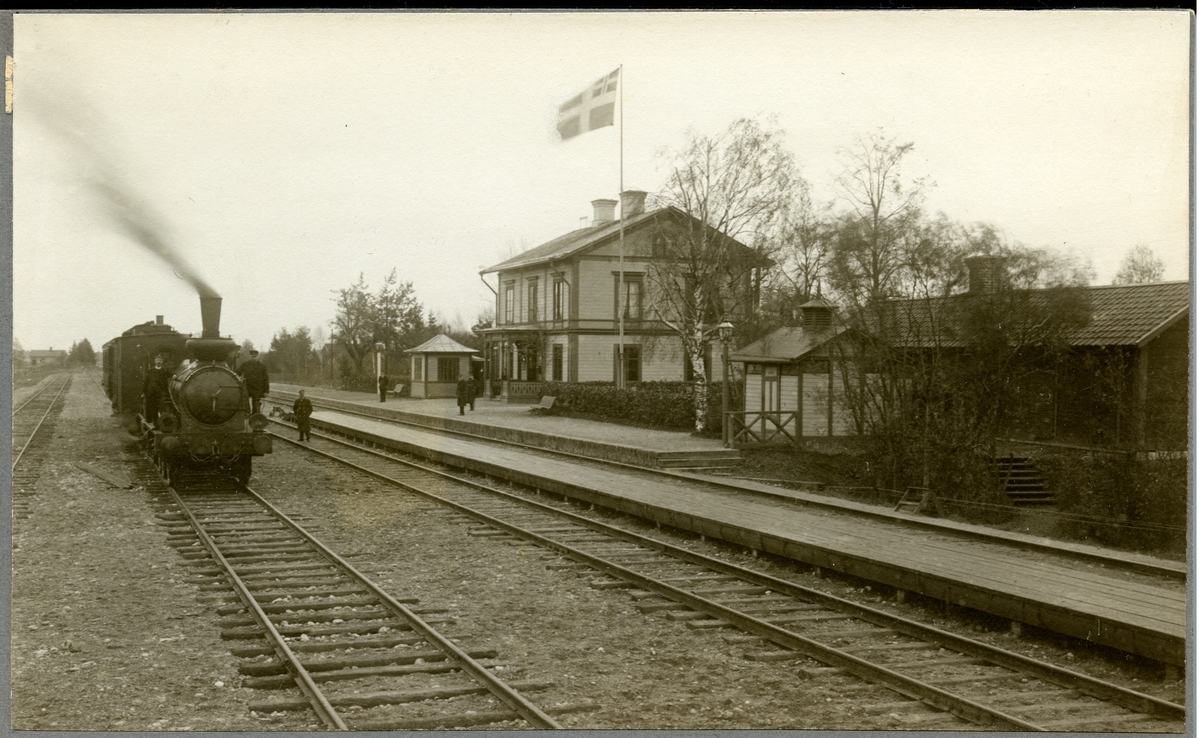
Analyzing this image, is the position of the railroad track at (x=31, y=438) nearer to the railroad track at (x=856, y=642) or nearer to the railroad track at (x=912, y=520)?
the railroad track at (x=856, y=642)

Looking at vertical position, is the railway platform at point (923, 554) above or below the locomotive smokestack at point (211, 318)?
below

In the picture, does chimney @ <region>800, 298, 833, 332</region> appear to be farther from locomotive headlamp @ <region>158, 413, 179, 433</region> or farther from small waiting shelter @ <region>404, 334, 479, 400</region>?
small waiting shelter @ <region>404, 334, 479, 400</region>

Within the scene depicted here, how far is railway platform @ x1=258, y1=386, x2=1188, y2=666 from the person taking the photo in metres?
5.83

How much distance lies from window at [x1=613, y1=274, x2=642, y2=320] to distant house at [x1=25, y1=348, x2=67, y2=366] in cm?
2029

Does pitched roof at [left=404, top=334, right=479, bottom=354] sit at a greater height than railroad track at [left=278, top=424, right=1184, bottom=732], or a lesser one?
greater

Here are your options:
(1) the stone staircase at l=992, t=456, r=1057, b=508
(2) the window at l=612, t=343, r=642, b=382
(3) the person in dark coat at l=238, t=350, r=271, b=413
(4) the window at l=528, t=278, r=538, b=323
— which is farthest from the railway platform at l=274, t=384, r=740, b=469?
(3) the person in dark coat at l=238, t=350, r=271, b=413

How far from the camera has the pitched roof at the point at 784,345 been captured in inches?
695

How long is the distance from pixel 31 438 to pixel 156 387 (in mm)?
5871

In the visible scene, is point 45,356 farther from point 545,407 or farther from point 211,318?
point 545,407

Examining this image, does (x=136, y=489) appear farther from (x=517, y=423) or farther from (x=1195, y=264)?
(x=1195, y=264)

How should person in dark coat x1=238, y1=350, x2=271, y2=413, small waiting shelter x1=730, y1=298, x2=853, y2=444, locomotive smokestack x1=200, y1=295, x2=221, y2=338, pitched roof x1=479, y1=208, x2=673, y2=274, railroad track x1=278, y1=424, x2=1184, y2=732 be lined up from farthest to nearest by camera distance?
1. pitched roof x1=479, y1=208, x2=673, y2=274
2. small waiting shelter x1=730, y1=298, x2=853, y2=444
3. person in dark coat x1=238, y1=350, x2=271, y2=413
4. locomotive smokestack x1=200, y1=295, x2=221, y2=338
5. railroad track x1=278, y1=424, x2=1184, y2=732

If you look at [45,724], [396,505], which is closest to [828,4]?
[45,724]

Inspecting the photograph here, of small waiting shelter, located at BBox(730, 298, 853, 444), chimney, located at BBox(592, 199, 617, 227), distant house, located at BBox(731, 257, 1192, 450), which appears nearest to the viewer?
distant house, located at BBox(731, 257, 1192, 450)

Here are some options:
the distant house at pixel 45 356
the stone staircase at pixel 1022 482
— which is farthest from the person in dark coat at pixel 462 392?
the distant house at pixel 45 356
